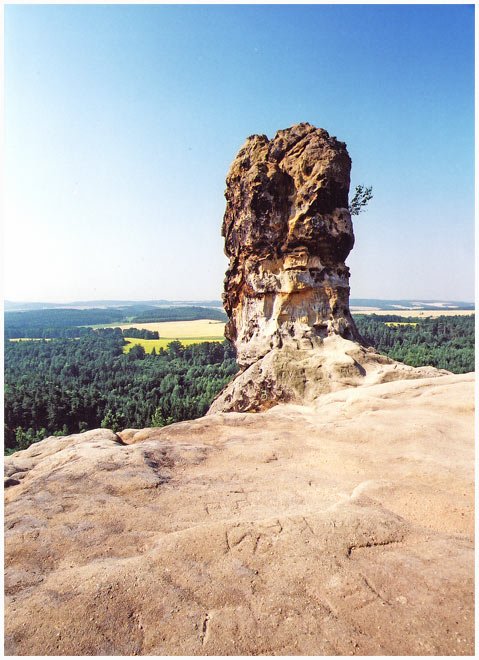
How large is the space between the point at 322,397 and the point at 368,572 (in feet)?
28.6

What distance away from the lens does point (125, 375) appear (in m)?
67.2

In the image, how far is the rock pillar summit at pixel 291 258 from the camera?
618 inches

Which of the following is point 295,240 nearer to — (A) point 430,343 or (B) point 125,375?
(B) point 125,375

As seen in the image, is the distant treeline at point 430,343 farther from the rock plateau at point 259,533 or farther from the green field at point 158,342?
the rock plateau at point 259,533

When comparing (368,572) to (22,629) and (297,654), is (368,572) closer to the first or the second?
(297,654)

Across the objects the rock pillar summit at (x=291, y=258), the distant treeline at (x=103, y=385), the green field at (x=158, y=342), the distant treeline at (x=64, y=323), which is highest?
the rock pillar summit at (x=291, y=258)

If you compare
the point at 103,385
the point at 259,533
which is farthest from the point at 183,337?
the point at 259,533

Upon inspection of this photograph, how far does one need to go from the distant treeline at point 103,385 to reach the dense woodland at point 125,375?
0.11 metres

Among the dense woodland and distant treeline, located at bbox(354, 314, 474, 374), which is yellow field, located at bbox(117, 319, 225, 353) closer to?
the dense woodland

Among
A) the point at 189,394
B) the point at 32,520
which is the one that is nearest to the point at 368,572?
the point at 32,520

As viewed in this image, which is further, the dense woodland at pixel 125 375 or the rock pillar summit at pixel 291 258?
the dense woodland at pixel 125 375

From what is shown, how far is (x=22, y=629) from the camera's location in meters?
3.47

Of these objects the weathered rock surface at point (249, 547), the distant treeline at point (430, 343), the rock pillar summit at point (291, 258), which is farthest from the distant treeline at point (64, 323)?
the weathered rock surface at point (249, 547)

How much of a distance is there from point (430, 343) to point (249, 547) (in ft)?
267
